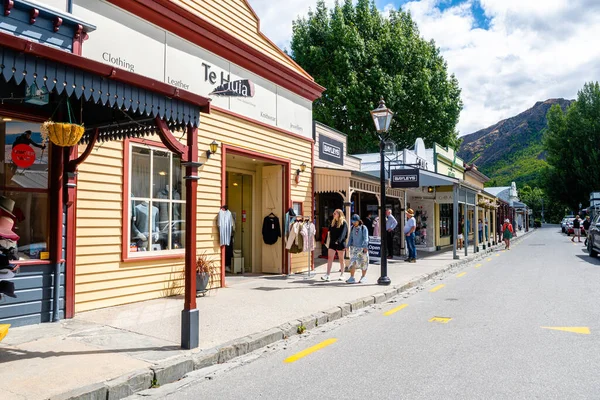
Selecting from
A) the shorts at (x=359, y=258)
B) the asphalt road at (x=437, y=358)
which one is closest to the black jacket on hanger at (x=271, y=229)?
the shorts at (x=359, y=258)

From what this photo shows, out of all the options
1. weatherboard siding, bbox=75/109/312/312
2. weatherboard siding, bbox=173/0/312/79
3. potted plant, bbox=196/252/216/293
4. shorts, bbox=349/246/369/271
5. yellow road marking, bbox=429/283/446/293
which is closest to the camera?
weatherboard siding, bbox=75/109/312/312

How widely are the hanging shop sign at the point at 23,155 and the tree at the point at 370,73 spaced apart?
22.9m

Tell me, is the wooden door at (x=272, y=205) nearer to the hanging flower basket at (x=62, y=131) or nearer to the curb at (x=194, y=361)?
the curb at (x=194, y=361)

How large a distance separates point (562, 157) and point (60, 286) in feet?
205

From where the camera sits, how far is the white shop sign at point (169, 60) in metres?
7.43

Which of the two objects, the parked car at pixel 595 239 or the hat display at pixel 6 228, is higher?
the hat display at pixel 6 228

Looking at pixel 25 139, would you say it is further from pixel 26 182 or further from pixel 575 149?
pixel 575 149

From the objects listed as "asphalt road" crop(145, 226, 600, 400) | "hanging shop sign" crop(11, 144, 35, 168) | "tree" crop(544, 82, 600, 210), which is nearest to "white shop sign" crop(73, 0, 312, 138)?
"hanging shop sign" crop(11, 144, 35, 168)

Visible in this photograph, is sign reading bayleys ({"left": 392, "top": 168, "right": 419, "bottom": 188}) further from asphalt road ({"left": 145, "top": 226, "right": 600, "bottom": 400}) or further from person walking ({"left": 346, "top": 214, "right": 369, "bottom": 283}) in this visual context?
asphalt road ({"left": 145, "top": 226, "right": 600, "bottom": 400})

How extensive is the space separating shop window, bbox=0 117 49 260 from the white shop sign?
1597 millimetres

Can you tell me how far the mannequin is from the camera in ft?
27.1

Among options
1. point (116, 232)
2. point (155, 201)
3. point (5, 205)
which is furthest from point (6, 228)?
point (155, 201)

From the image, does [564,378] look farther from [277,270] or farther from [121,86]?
→ [277,270]

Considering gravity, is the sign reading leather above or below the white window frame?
above
